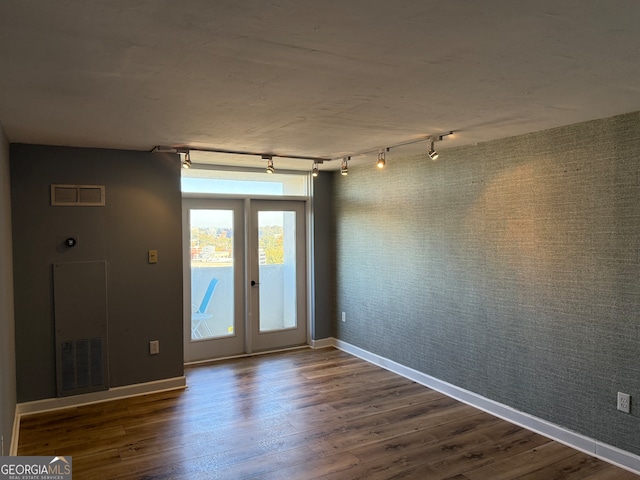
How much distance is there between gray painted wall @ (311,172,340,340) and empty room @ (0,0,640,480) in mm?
515

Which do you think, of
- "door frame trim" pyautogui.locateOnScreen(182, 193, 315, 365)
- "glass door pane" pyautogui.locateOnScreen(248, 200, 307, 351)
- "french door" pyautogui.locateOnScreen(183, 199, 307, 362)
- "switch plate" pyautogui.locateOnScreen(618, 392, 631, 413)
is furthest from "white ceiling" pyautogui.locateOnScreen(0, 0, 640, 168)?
"glass door pane" pyautogui.locateOnScreen(248, 200, 307, 351)

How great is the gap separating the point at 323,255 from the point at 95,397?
3095 millimetres

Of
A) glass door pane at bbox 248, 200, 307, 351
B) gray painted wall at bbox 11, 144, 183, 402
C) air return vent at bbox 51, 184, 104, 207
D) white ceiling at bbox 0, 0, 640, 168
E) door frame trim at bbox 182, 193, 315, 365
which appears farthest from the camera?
glass door pane at bbox 248, 200, 307, 351

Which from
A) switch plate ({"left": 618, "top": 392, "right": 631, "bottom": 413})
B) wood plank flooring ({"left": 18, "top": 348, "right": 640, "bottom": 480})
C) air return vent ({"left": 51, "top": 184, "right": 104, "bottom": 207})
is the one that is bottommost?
wood plank flooring ({"left": 18, "top": 348, "right": 640, "bottom": 480})

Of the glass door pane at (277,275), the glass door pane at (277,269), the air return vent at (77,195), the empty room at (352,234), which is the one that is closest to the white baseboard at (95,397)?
the empty room at (352,234)

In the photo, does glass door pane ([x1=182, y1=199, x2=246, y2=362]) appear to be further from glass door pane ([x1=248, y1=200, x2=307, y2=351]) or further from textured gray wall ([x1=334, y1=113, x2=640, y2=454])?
textured gray wall ([x1=334, y1=113, x2=640, y2=454])

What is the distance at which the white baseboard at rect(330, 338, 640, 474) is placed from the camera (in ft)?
10.1

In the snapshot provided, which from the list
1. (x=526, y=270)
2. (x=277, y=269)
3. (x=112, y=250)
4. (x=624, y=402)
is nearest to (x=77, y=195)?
(x=112, y=250)

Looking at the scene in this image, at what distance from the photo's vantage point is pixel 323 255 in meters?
6.14

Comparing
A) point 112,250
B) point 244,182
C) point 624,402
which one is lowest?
point 624,402

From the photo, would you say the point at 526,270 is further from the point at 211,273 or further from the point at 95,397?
the point at 95,397

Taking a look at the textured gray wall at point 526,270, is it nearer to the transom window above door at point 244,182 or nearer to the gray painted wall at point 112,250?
the transom window above door at point 244,182

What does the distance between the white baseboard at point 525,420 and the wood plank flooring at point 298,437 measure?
0.24ft

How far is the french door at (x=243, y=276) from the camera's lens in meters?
5.46
